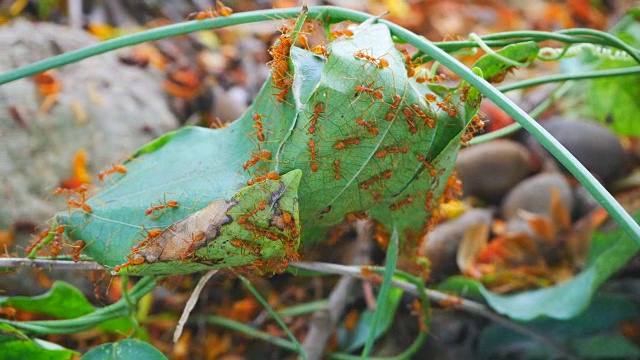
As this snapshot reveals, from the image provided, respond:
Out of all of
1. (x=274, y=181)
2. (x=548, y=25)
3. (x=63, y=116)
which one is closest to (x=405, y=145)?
(x=274, y=181)

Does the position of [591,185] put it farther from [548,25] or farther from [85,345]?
[548,25]

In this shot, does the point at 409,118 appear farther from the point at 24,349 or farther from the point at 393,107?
the point at 24,349

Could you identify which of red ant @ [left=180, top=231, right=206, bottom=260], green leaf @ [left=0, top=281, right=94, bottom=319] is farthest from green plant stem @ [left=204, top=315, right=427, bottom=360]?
red ant @ [left=180, top=231, right=206, bottom=260]

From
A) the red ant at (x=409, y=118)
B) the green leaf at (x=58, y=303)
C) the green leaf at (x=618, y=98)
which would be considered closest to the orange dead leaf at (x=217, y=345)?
the green leaf at (x=58, y=303)

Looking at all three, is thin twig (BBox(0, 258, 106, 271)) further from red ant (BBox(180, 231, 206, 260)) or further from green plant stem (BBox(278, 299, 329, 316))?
green plant stem (BBox(278, 299, 329, 316))

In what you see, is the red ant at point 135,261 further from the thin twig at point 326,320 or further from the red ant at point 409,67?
the thin twig at point 326,320
